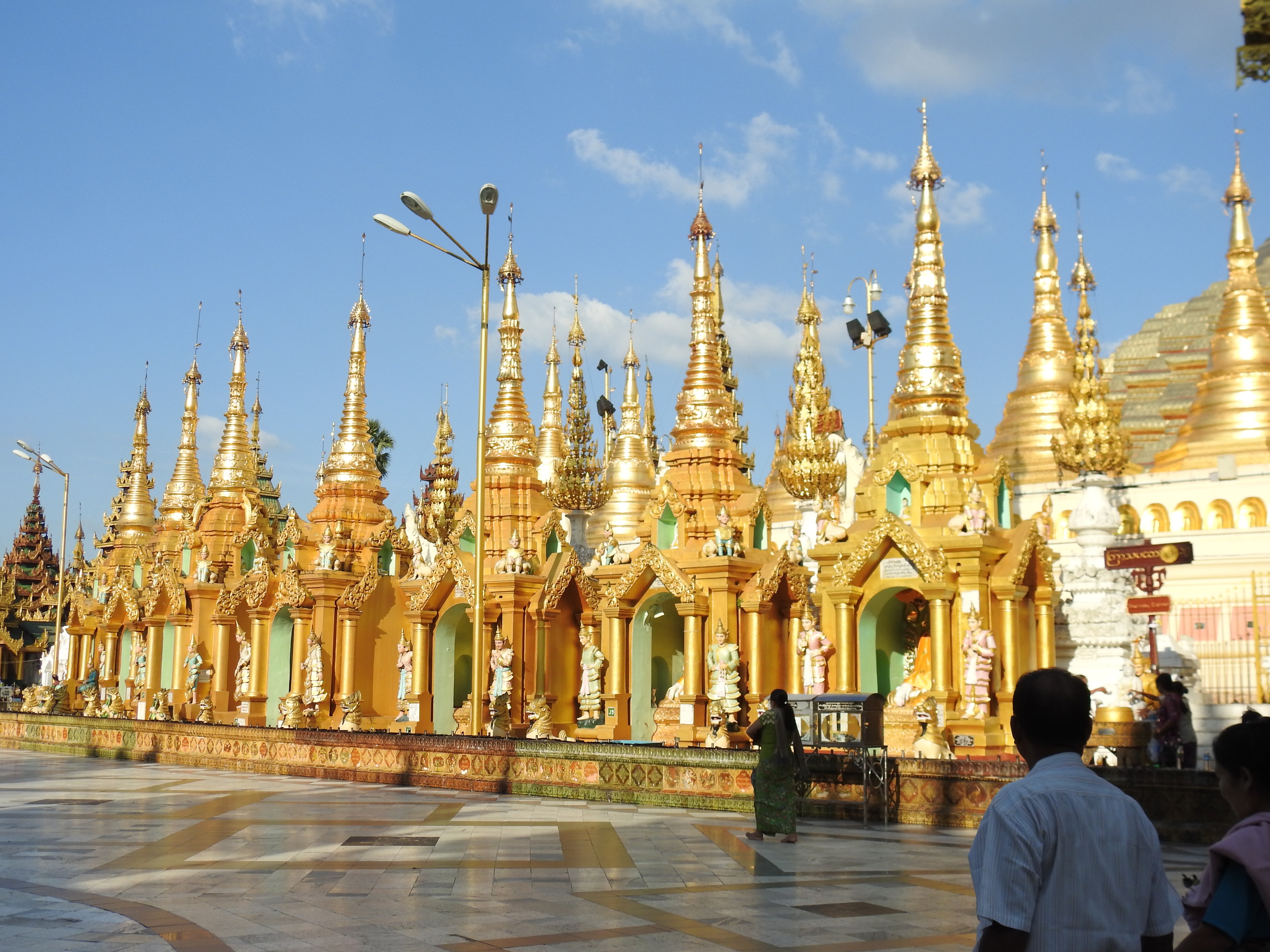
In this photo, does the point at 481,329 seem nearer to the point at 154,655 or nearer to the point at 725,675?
the point at 725,675

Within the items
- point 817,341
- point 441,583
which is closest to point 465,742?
point 441,583

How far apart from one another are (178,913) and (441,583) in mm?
20844

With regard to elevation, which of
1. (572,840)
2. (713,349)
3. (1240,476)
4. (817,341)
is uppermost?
(817,341)

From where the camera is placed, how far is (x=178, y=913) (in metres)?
8.75

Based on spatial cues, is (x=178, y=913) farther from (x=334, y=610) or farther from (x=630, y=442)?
(x=630, y=442)

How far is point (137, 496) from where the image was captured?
5156cm

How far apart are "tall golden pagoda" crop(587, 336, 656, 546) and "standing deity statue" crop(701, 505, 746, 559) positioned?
45.1 ft

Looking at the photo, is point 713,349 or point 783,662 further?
point 713,349

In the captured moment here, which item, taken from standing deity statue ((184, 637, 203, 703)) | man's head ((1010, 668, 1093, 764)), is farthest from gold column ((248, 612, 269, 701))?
man's head ((1010, 668, 1093, 764))

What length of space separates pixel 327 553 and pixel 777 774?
21.6 meters

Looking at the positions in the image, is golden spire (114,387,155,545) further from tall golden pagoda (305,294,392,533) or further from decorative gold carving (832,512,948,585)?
decorative gold carving (832,512,948,585)

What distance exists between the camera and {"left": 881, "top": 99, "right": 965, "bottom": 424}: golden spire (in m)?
24.4

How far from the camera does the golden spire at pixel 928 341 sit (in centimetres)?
2444

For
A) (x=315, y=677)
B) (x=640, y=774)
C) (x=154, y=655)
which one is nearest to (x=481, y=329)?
(x=640, y=774)
